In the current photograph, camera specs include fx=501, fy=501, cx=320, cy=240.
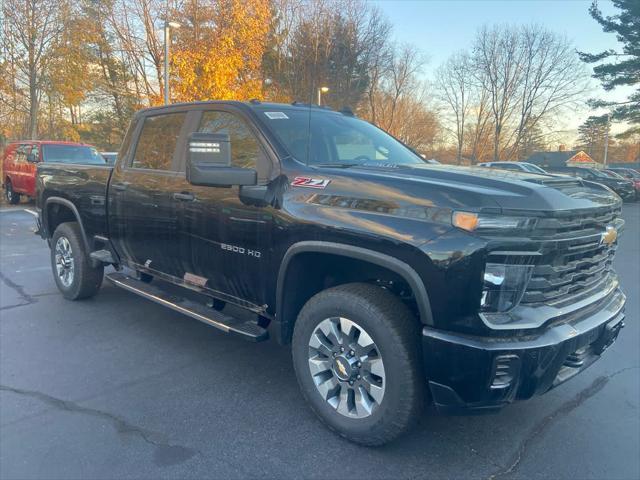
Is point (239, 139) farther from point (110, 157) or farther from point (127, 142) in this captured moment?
point (110, 157)

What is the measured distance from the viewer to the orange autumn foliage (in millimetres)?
16672

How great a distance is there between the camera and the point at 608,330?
2.88m

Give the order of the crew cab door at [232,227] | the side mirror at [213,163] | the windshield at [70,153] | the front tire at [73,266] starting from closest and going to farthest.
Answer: the side mirror at [213,163]
the crew cab door at [232,227]
the front tire at [73,266]
the windshield at [70,153]

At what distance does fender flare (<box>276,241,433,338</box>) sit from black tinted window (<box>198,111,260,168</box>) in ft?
2.47

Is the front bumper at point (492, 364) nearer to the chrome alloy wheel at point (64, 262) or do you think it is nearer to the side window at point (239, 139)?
the side window at point (239, 139)

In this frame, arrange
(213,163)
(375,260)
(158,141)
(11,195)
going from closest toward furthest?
(375,260) → (213,163) → (158,141) → (11,195)

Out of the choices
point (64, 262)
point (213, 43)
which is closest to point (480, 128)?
point (213, 43)

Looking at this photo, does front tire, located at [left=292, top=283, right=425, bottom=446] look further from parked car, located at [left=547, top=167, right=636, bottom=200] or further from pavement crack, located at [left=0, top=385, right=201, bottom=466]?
parked car, located at [left=547, top=167, right=636, bottom=200]

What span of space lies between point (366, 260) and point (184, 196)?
1.74 m

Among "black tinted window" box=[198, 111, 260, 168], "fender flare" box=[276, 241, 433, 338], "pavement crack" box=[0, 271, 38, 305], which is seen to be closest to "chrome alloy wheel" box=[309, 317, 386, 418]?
"fender flare" box=[276, 241, 433, 338]

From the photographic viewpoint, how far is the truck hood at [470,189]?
2.48 meters

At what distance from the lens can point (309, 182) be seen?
3059 mm

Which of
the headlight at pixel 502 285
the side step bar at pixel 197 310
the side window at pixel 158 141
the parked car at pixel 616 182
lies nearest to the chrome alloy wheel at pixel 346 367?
the side step bar at pixel 197 310

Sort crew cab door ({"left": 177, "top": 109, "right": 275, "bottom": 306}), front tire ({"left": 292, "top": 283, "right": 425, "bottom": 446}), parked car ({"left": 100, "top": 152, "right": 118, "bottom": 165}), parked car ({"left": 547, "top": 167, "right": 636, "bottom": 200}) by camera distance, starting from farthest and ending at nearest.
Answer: parked car ({"left": 547, "top": 167, "right": 636, "bottom": 200})
parked car ({"left": 100, "top": 152, "right": 118, "bottom": 165})
crew cab door ({"left": 177, "top": 109, "right": 275, "bottom": 306})
front tire ({"left": 292, "top": 283, "right": 425, "bottom": 446})
